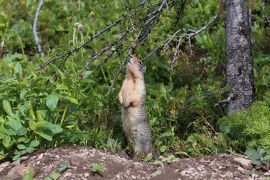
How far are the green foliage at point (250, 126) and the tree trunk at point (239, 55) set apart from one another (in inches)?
9.9

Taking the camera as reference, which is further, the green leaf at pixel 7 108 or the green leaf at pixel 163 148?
the green leaf at pixel 163 148

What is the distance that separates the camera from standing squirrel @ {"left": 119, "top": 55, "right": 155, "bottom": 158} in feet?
15.7

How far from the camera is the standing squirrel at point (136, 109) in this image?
4.79m

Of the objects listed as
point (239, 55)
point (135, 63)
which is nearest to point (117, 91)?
point (135, 63)

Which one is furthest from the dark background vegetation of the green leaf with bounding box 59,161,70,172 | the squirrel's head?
the green leaf with bounding box 59,161,70,172

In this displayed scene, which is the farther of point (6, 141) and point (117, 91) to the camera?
point (117, 91)

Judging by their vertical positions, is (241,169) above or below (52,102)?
below

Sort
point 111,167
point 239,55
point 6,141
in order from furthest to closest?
point 239,55 < point 6,141 < point 111,167

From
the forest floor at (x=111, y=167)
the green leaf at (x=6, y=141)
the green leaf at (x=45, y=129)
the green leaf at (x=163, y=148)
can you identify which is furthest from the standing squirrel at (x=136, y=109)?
the green leaf at (x=6, y=141)

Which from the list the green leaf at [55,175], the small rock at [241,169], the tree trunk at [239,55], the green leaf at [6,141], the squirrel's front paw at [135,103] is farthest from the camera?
the tree trunk at [239,55]

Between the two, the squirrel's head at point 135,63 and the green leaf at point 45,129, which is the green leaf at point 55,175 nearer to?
the green leaf at point 45,129

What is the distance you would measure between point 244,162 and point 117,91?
1872 mm

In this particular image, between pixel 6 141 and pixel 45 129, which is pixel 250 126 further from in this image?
pixel 6 141

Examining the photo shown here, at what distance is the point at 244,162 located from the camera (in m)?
4.37
